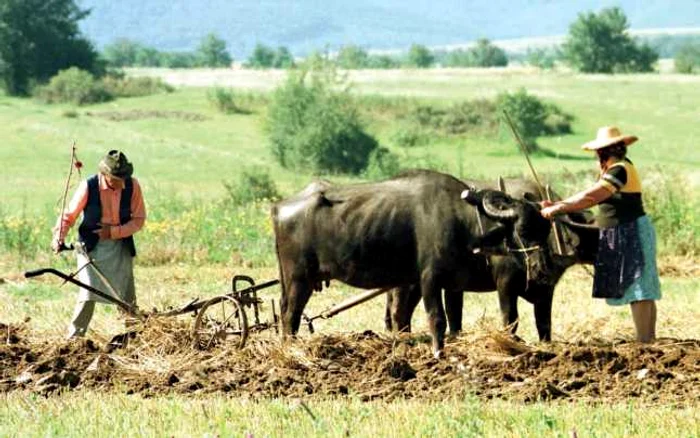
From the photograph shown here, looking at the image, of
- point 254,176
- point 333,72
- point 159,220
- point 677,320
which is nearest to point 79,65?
point 333,72

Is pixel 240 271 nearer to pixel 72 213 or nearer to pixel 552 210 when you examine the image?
pixel 72 213

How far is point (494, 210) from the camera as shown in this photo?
11.9m

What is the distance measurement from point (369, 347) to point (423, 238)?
1.16 m

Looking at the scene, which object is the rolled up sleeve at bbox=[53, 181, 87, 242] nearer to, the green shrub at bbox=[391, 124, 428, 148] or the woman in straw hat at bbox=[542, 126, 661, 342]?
the woman in straw hat at bbox=[542, 126, 661, 342]

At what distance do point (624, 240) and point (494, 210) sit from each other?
113cm

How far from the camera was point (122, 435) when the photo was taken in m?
9.03

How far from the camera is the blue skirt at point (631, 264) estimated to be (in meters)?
11.6

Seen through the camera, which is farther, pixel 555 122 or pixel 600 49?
pixel 600 49

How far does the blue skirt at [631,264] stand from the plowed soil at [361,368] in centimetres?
45

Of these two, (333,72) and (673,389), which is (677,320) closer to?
(673,389)

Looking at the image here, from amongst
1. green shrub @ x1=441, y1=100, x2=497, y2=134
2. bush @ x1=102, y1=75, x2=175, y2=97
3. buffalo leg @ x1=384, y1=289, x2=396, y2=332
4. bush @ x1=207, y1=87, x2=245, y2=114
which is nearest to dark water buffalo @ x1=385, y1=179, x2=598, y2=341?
buffalo leg @ x1=384, y1=289, x2=396, y2=332

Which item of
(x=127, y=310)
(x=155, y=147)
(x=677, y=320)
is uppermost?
(x=127, y=310)

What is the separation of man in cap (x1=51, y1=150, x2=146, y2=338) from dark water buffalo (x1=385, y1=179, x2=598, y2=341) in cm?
280

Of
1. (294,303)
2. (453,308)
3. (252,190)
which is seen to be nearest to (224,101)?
(252,190)
